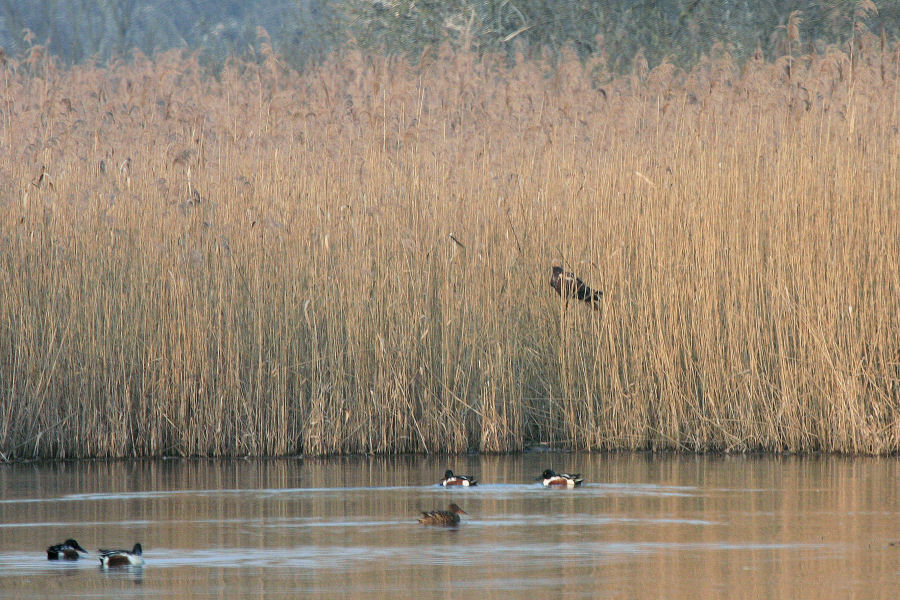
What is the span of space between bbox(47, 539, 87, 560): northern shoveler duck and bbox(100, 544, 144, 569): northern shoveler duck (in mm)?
169

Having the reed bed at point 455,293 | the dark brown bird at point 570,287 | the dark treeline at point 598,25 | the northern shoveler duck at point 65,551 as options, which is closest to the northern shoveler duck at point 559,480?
the reed bed at point 455,293

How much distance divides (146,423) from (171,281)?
0.90m

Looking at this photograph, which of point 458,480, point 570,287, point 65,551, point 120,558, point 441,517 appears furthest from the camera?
point 570,287

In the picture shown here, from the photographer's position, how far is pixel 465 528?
22.2ft

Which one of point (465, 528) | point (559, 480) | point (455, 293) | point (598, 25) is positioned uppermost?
point (598, 25)

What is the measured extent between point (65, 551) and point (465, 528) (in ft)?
5.77

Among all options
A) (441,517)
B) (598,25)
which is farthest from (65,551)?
(598,25)

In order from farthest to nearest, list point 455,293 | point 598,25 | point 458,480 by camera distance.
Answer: point 598,25 → point 455,293 → point 458,480

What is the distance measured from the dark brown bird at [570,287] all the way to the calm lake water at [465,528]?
1.02 meters

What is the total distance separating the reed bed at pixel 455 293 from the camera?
9328 mm

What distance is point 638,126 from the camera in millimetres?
11031

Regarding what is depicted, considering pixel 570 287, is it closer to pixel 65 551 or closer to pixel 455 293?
pixel 455 293

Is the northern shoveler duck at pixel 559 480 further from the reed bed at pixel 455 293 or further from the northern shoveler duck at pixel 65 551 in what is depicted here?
the northern shoveler duck at pixel 65 551

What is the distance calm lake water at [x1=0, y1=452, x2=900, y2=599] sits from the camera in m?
5.52
